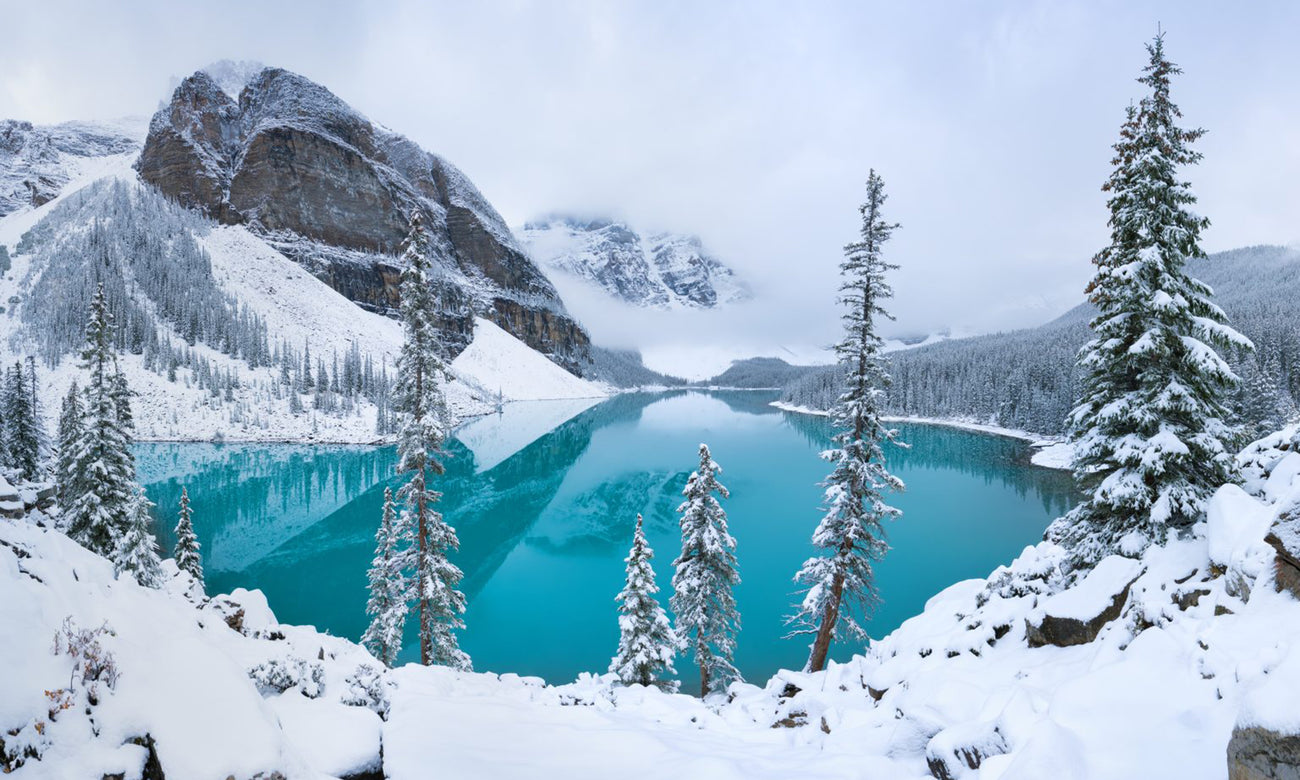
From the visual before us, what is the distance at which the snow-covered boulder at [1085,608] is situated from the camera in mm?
8570

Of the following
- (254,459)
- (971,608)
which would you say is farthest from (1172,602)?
(254,459)

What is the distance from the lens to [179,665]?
4895 millimetres

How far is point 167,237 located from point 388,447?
117 meters

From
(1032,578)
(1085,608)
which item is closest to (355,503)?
(1032,578)

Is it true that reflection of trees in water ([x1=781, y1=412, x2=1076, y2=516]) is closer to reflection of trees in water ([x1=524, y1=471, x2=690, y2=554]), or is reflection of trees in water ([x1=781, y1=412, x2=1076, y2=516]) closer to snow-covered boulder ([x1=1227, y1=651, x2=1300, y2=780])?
reflection of trees in water ([x1=524, y1=471, x2=690, y2=554])

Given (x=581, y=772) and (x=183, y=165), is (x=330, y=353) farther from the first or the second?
(x=581, y=772)

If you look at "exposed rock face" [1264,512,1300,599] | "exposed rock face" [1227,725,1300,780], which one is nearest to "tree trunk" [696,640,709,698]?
"exposed rock face" [1264,512,1300,599]

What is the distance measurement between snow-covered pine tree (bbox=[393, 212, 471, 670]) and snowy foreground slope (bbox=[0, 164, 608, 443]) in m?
17.9

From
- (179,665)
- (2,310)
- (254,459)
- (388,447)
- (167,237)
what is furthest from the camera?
(167,237)

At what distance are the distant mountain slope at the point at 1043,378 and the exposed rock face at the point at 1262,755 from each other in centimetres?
6296

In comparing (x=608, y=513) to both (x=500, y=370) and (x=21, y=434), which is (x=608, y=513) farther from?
(x=500, y=370)

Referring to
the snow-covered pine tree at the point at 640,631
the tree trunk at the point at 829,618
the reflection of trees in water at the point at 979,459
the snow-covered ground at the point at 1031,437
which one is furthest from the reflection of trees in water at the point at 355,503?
the tree trunk at the point at 829,618

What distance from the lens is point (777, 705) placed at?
1227 centimetres

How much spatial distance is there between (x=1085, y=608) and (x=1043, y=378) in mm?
118066
